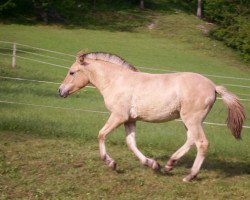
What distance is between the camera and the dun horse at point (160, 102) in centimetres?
719

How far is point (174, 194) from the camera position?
22.3 ft

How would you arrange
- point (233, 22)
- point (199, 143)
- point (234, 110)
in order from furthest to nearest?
point (233, 22), point (234, 110), point (199, 143)

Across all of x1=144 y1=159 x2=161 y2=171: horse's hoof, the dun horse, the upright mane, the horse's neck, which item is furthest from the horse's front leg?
the upright mane

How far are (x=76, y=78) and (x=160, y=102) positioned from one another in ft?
5.52

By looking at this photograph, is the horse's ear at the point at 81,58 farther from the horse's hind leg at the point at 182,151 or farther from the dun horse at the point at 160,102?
the horse's hind leg at the point at 182,151

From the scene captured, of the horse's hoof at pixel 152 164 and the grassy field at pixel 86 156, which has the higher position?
the horse's hoof at pixel 152 164

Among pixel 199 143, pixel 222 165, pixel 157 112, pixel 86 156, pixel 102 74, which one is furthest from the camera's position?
pixel 222 165

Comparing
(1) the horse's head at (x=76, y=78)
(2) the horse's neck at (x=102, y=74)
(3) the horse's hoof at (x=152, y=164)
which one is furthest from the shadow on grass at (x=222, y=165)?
(1) the horse's head at (x=76, y=78)

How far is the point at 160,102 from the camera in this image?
24.0 ft

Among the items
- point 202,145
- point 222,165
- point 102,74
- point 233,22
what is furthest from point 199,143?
point 233,22

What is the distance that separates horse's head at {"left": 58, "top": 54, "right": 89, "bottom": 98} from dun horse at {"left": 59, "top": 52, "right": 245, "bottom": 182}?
75 millimetres

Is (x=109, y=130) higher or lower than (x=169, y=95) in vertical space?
lower

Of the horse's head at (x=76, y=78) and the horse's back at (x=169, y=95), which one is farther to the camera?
the horse's head at (x=76, y=78)

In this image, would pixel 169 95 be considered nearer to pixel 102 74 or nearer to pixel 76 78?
pixel 102 74
